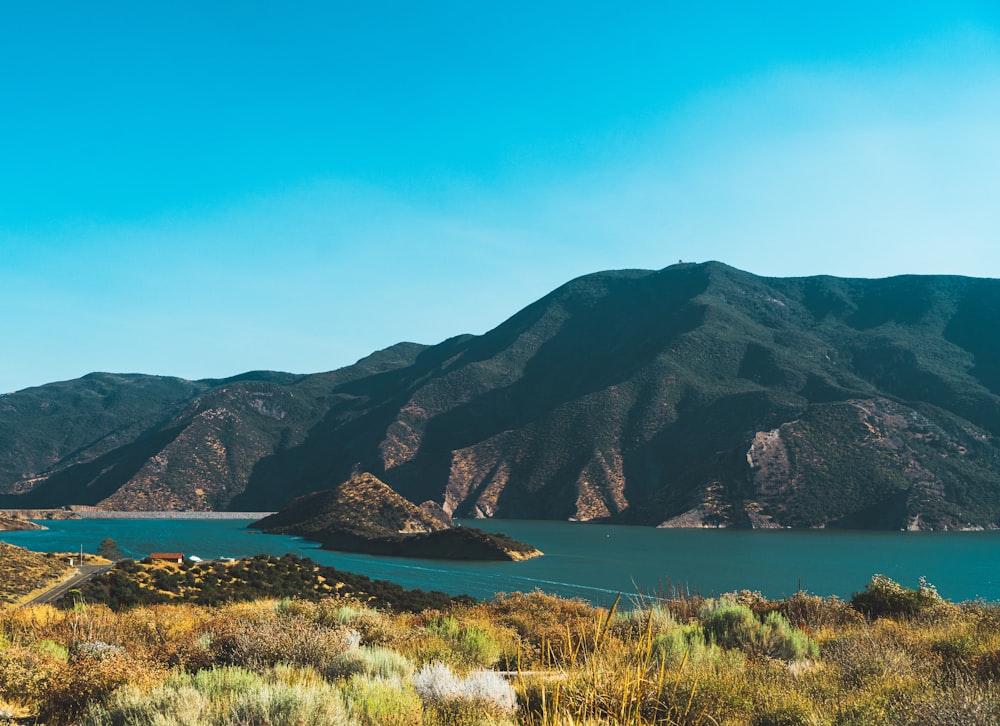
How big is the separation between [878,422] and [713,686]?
144 metres

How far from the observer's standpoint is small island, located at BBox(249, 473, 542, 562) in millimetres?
90625

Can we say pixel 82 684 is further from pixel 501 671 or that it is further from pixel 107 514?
pixel 107 514

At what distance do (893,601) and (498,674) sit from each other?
14.2 m

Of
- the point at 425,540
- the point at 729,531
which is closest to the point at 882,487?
the point at 729,531

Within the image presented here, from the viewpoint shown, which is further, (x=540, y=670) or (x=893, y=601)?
(x=893, y=601)

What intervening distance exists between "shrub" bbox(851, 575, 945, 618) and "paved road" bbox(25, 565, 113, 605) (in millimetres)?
36958

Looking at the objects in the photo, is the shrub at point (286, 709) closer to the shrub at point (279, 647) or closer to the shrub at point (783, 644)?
the shrub at point (279, 647)

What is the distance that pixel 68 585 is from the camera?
47.5 m

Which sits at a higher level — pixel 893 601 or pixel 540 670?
pixel 540 670

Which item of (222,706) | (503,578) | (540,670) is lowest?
(503,578)

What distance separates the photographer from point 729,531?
119062mm

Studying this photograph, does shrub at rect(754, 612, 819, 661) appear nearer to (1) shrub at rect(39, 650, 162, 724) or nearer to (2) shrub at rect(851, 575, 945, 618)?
(2) shrub at rect(851, 575, 945, 618)

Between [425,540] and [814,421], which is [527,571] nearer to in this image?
[425,540]

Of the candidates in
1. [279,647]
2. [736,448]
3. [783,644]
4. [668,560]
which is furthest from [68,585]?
[736,448]
